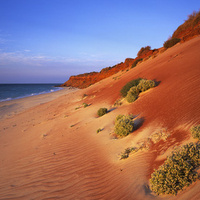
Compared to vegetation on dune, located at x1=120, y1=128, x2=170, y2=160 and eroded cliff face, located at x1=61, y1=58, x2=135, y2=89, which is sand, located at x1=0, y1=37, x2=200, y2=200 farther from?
eroded cliff face, located at x1=61, y1=58, x2=135, y2=89

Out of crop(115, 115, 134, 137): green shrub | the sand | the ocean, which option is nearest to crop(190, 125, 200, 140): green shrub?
the sand

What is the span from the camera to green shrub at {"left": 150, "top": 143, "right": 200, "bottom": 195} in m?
2.93

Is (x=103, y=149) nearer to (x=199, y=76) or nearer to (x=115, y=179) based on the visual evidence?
(x=115, y=179)

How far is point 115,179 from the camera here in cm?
391

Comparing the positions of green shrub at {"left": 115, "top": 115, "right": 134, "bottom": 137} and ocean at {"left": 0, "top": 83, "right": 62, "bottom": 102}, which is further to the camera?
ocean at {"left": 0, "top": 83, "right": 62, "bottom": 102}

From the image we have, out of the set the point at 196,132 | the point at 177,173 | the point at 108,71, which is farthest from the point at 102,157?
the point at 108,71

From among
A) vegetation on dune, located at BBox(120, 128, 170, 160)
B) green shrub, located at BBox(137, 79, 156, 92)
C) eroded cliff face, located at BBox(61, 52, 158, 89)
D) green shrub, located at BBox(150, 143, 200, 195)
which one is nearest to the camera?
green shrub, located at BBox(150, 143, 200, 195)

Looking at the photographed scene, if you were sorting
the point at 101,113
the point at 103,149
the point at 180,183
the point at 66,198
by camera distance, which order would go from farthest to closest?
the point at 101,113
the point at 103,149
the point at 66,198
the point at 180,183

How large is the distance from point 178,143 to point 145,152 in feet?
2.99

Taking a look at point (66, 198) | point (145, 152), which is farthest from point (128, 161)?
point (66, 198)

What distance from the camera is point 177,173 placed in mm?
2957

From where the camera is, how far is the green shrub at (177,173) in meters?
2.93

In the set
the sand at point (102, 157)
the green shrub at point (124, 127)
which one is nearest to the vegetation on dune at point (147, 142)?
the sand at point (102, 157)

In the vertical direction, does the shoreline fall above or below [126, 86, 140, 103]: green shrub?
above
